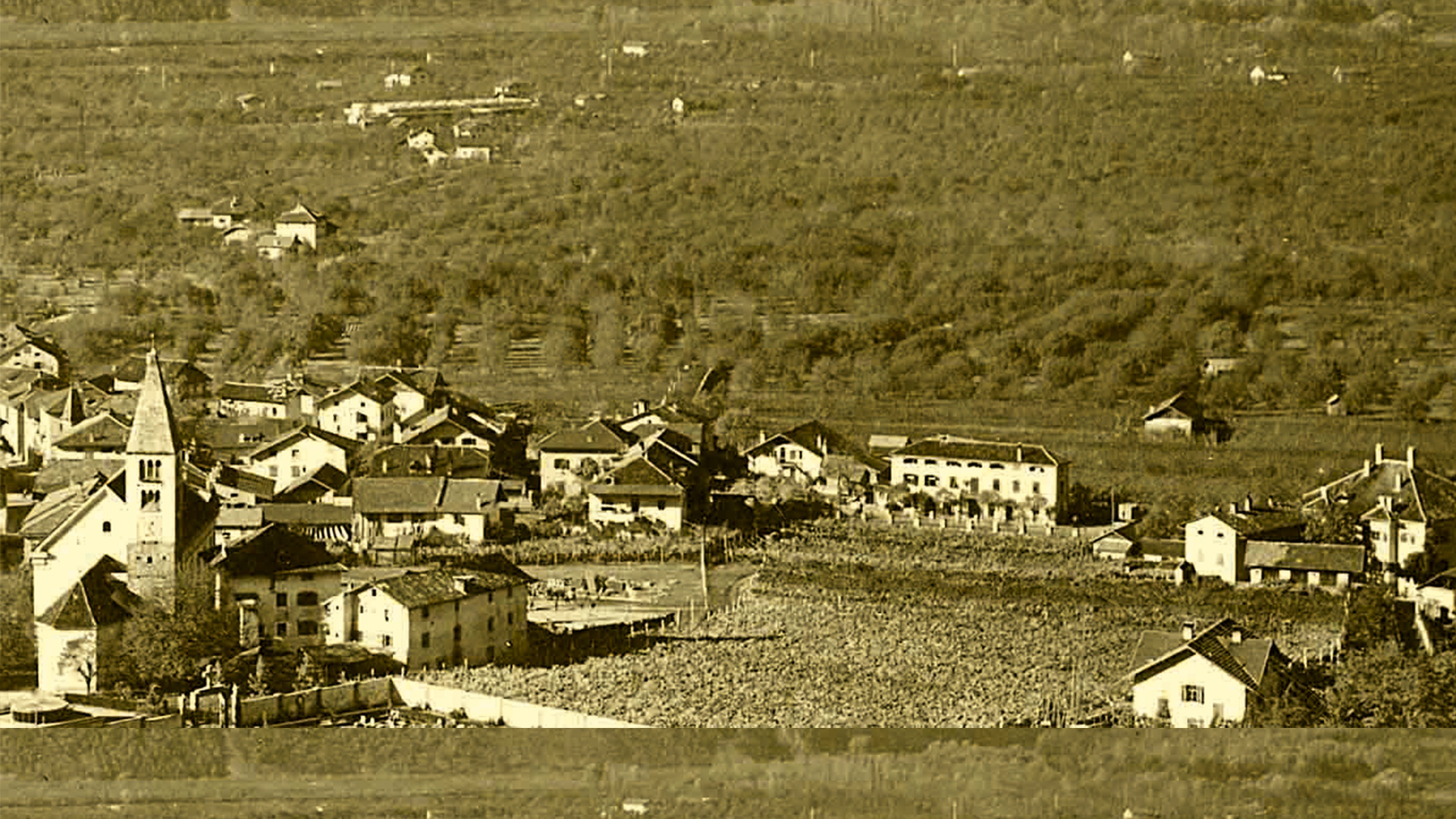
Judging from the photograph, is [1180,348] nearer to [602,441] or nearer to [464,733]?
[602,441]

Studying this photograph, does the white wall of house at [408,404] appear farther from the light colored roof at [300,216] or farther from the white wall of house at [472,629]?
the white wall of house at [472,629]

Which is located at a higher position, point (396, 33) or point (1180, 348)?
point (396, 33)

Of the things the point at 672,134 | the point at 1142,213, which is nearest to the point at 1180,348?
the point at 1142,213

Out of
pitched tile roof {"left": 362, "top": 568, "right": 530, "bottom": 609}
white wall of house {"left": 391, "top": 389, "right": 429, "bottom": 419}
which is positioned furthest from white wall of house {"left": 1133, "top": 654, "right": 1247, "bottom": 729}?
white wall of house {"left": 391, "top": 389, "right": 429, "bottom": 419}

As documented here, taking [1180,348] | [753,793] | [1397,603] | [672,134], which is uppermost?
[672,134]

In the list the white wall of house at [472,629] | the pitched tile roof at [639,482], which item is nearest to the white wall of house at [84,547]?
the white wall of house at [472,629]

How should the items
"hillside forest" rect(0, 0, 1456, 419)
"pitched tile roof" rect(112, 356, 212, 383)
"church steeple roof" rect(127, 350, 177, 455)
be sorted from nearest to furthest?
"church steeple roof" rect(127, 350, 177, 455), "hillside forest" rect(0, 0, 1456, 419), "pitched tile roof" rect(112, 356, 212, 383)

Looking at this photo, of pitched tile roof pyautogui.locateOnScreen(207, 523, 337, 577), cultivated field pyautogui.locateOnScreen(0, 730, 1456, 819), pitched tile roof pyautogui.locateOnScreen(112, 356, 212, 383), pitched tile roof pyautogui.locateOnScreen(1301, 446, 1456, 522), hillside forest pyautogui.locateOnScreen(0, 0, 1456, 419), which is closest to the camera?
cultivated field pyautogui.locateOnScreen(0, 730, 1456, 819)

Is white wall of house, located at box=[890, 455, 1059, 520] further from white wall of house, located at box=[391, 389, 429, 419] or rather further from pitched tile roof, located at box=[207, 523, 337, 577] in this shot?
pitched tile roof, located at box=[207, 523, 337, 577]
